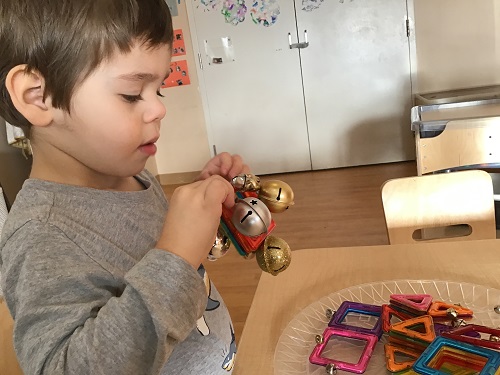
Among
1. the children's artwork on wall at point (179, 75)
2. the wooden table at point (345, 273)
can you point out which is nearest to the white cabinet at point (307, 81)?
the children's artwork on wall at point (179, 75)

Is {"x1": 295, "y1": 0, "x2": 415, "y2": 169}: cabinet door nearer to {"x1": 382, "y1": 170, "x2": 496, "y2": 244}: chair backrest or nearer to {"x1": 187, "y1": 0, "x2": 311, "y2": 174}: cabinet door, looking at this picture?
{"x1": 187, "y1": 0, "x2": 311, "y2": 174}: cabinet door

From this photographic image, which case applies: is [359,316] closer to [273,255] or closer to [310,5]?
[273,255]

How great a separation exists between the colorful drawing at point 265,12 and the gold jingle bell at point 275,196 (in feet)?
8.51

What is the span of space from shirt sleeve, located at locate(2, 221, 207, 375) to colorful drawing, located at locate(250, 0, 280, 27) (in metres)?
2.73

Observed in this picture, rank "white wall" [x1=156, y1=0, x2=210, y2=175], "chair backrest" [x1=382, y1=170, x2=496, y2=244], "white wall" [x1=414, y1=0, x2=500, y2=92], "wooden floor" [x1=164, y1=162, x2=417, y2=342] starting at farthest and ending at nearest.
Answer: "white wall" [x1=156, y1=0, x2=210, y2=175]
"white wall" [x1=414, y1=0, x2=500, y2=92]
"wooden floor" [x1=164, y1=162, x2=417, y2=342]
"chair backrest" [x1=382, y1=170, x2=496, y2=244]

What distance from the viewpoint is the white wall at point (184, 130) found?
324cm

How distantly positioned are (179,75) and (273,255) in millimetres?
2816

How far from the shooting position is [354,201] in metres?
2.54

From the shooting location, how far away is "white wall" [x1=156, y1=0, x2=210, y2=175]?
324 centimetres

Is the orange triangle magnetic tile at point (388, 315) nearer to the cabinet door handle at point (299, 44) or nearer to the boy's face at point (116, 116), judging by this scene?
the boy's face at point (116, 116)

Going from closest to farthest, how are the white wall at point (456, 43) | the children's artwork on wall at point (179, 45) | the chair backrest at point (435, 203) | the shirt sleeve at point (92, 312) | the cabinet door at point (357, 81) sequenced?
the shirt sleeve at point (92, 312) < the chair backrest at point (435, 203) < the white wall at point (456, 43) < the cabinet door at point (357, 81) < the children's artwork on wall at point (179, 45)

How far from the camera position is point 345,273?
2.49ft

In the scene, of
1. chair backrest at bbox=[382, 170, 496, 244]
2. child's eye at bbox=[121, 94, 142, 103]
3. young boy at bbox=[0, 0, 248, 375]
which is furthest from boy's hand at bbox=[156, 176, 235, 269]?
chair backrest at bbox=[382, 170, 496, 244]

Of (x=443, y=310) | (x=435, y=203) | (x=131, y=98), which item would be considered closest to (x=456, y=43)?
(x=435, y=203)
